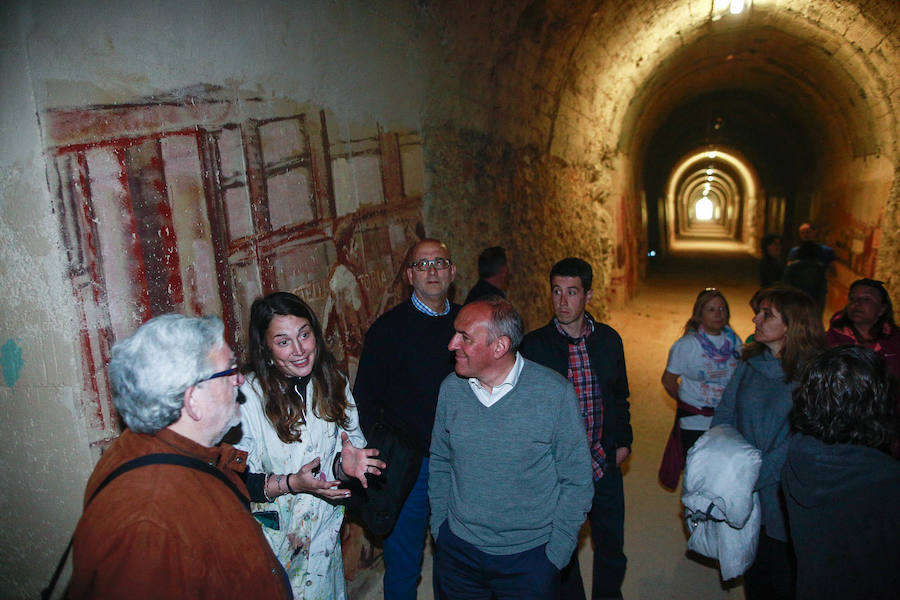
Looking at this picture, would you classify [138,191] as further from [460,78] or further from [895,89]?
[895,89]

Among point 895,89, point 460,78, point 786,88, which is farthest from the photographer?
point 786,88

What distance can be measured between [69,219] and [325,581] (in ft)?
5.71

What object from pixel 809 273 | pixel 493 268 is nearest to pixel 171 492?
pixel 493 268

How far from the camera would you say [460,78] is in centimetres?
493

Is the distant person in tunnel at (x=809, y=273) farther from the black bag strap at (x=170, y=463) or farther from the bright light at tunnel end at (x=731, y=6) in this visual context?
the black bag strap at (x=170, y=463)

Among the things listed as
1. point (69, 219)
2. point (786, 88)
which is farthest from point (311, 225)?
point (786, 88)

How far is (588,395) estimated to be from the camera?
294cm

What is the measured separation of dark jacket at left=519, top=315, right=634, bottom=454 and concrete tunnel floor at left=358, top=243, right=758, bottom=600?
1080mm

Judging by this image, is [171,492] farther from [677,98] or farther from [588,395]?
[677,98]

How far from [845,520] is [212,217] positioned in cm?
273

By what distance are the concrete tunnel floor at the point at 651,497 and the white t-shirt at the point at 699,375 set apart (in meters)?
0.88

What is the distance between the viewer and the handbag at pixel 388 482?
2543 mm

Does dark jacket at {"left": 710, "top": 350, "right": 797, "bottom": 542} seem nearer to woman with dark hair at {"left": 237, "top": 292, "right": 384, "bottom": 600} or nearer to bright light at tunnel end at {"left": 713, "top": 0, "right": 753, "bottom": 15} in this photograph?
woman with dark hair at {"left": 237, "top": 292, "right": 384, "bottom": 600}

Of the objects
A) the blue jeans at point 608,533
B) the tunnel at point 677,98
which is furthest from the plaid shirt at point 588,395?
the tunnel at point 677,98
